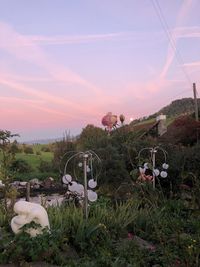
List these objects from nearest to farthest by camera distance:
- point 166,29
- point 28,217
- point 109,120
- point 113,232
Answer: point 28,217, point 113,232, point 166,29, point 109,120

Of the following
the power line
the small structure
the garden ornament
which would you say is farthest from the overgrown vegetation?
the small structure

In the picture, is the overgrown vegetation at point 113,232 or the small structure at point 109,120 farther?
the small structure at point 109,120

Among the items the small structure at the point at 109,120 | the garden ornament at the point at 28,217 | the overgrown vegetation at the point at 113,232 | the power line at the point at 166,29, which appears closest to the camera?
the overgrown vegetation at the point at 113,232

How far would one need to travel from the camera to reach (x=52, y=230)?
4.94 metres

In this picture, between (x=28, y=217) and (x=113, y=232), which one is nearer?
(x=28, y=217)

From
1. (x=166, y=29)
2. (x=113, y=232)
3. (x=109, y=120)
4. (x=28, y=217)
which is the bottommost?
(x=113, y=232)

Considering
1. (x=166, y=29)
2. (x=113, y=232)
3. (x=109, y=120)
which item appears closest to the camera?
(x=113, y=232)

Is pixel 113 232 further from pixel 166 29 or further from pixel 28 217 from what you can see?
pixel 166 29

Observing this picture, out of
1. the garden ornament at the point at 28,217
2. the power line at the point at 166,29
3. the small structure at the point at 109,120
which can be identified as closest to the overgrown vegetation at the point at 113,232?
the garden ornament at the point at 28,217

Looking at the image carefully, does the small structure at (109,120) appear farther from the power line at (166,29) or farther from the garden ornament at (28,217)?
the garden ornament at (28,217)

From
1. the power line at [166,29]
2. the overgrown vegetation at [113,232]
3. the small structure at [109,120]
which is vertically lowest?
the overgrown vegetation at [113,232]

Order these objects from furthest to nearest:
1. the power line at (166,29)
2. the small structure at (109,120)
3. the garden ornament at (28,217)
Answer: the small structure at (109,120), the power line at (166,29), the garden ornament at (28,217)

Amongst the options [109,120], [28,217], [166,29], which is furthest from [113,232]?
[109,120]

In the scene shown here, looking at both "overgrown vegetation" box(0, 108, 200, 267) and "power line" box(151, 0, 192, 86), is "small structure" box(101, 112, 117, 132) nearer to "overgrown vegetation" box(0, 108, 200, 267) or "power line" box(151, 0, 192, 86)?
"power line" box(151, 0, 192, 86)
